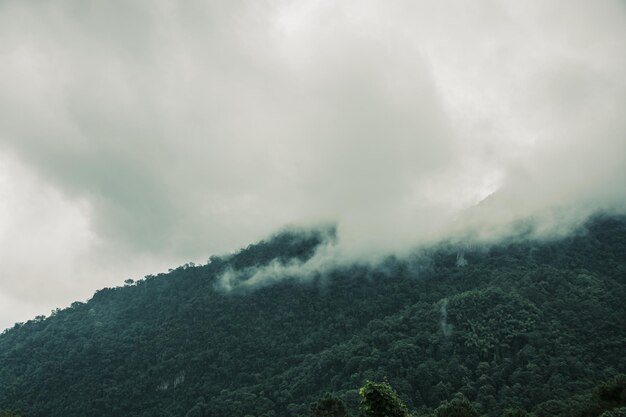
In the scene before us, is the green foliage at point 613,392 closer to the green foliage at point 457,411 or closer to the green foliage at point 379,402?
the green foliage at point 457,411

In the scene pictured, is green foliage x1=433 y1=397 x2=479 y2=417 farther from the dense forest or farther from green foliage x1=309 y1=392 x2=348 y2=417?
green foliage x1=309 y1=392 x2=348 y2=417

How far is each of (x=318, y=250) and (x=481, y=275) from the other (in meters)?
64.0

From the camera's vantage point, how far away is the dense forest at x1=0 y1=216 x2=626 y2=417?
314ft

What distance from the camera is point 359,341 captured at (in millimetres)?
125562

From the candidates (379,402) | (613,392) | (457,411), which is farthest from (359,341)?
(379,402)

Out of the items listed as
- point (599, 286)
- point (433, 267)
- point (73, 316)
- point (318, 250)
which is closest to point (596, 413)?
point (599, 286)

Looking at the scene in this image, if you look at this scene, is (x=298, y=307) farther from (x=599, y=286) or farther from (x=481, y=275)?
(x=599, y=286)

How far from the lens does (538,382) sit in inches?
3580

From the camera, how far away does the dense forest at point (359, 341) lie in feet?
314

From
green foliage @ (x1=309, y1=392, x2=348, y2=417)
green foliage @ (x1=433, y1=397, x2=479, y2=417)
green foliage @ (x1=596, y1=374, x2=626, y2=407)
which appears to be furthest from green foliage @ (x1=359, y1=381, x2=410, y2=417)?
green foliage @ (x1=596, y1=374, x2=626, y2=407)

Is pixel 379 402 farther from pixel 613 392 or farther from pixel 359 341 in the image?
pixel 359 341

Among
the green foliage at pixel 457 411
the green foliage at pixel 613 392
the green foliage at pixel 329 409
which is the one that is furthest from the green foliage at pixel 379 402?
the green foliage at pixel 613 392

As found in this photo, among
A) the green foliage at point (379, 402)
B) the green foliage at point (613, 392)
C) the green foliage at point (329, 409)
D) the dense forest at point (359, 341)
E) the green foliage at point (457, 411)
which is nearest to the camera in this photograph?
the green foliage at point (379, 402)

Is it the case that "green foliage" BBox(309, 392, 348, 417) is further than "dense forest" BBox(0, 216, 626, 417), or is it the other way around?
"dense forest" BBox(0, 216, 626, 417)
